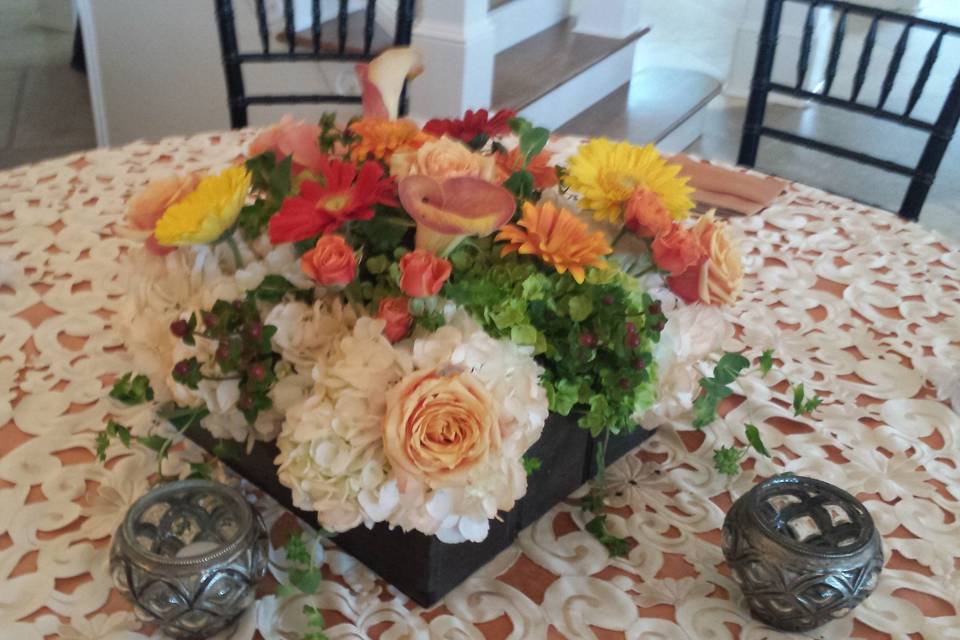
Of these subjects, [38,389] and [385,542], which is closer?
[385,542]

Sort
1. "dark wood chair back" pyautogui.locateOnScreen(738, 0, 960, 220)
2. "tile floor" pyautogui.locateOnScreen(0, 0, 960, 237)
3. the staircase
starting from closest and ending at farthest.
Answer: "dark wood chair back" pyautogui.locateOnScreen(738, 0, 960, 220), the staircase, "tile floor" pyautogui.locateOnScreen(0, 0, 960, 237)

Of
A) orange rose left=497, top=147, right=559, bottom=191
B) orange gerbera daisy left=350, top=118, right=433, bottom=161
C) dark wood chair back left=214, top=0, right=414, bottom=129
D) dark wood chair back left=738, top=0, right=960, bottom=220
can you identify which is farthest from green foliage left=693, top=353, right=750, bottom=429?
dark wood chair back left=214, top=0, right=414, bottom=129

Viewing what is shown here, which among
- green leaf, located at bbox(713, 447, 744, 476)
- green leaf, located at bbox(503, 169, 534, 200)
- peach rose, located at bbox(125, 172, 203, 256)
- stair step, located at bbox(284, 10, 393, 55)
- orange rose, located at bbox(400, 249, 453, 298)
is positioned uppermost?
green leaf, located at bbox(503, 169, 534, 200)

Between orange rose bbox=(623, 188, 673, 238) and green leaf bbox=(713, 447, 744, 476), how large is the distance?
0.26m

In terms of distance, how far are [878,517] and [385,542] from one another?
0.48 meters

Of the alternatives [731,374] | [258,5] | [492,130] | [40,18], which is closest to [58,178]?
[258,5]

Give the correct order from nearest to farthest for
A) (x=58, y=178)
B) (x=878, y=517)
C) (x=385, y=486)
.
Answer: (x=385, y=486) → (x=878, y=517) → (x=58, y=178)

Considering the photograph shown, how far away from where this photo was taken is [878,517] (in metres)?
0.88

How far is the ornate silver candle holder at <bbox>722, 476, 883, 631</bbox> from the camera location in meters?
0.71

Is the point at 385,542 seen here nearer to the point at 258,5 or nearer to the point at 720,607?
the point at 720,607

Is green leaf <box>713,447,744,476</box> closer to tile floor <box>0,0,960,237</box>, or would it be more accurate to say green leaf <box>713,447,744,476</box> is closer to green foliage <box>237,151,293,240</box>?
green foliage <box>237,151,293,240</box>

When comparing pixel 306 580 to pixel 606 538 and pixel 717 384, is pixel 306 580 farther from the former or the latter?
pixel 717 384

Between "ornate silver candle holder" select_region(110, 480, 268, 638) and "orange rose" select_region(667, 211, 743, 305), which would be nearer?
"ornate silver candle holder" select_region(110, 480, 268, 638)

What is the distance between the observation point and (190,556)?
669 millimetres
